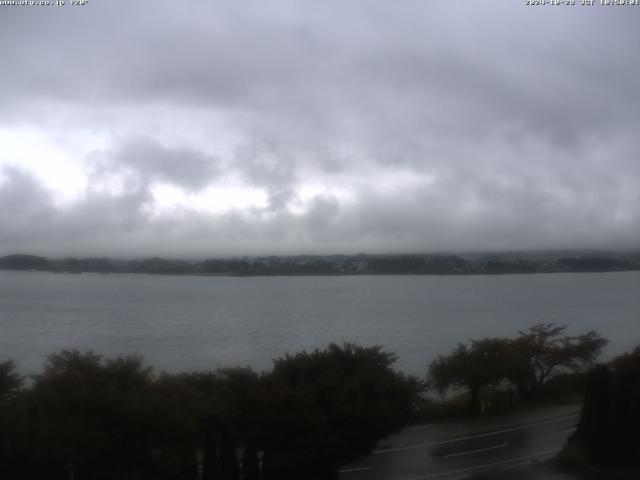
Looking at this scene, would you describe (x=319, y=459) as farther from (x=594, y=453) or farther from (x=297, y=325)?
(x=297, y=325)

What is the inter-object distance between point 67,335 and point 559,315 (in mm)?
38136

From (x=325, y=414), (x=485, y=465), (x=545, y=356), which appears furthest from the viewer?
(x=545, y=356)

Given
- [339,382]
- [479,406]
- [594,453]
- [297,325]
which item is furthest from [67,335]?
[594,453]

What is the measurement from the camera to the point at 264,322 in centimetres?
Result: 4816

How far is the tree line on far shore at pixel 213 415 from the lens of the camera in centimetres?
1127

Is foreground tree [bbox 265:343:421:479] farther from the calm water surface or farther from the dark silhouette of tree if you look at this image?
the calm water surface

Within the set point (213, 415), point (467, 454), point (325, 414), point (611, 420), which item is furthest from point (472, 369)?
point (213, 415)

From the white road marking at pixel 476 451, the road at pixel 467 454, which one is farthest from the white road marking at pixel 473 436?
the white road marking at pixel 476 451

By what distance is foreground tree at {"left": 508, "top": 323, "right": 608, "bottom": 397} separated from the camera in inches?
1073

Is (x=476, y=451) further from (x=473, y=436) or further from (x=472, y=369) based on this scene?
(x=472, y=369)

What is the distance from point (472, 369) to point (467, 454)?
924 cm

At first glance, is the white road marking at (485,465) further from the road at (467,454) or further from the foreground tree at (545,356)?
the foreground tree at (545,356)

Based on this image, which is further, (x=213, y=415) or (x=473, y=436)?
(x=473, y=436)

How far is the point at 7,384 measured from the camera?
573 inches
